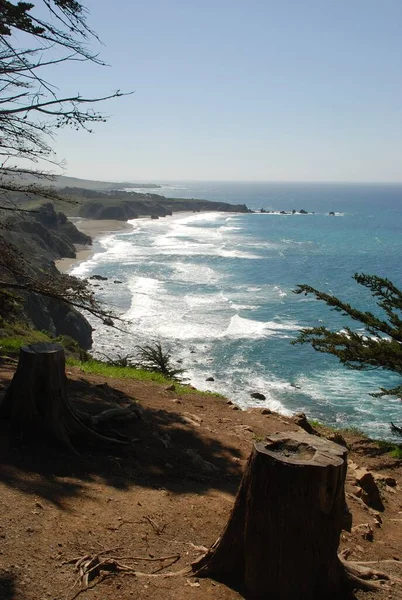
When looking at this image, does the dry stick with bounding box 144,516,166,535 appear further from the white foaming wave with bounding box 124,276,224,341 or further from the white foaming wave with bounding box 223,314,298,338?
the white foaming wave with bounding box 223,314,298,338

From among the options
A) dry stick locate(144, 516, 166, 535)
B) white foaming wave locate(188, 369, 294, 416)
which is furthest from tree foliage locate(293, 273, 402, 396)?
white foaming wave locate(188, 369, 294, 416)

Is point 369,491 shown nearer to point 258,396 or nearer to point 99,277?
point 258,396

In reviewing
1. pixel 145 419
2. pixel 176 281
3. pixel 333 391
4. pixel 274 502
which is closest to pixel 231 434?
pixel 145 419

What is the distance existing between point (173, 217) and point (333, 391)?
9658cm

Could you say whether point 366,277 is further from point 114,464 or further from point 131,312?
point 131,312

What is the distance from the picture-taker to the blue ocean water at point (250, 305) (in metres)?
26.7

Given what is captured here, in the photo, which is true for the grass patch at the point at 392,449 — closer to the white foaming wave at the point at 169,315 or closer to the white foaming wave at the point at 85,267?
the white foaming wave at the point at 169,315


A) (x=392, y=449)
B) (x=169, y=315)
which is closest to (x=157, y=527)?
(x=392, y=449)

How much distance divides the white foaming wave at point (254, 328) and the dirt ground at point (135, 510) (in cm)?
2665

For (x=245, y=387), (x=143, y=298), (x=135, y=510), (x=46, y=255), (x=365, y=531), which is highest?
(x=135, y=510)

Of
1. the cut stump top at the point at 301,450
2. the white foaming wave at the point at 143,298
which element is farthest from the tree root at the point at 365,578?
the white foaming wave at the point at 143,298

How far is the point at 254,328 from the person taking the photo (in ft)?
121

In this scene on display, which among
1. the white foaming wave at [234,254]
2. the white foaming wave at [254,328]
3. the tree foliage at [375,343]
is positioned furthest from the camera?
the white foaming wave at [234,254]

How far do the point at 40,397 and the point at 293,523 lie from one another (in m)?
3.55
